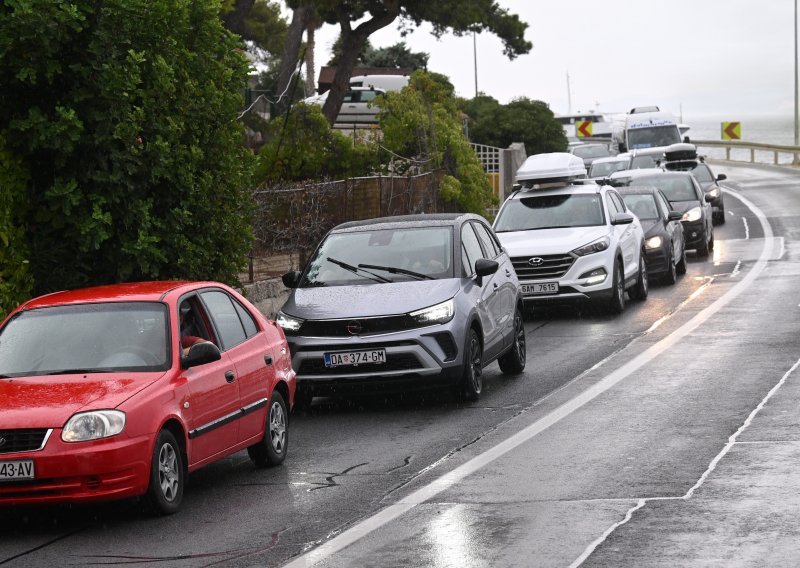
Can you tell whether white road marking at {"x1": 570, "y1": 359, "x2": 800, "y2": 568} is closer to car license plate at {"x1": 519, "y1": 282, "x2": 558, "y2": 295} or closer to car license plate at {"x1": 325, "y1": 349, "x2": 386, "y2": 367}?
car license plate at {"x1": 325, "y1": 349, "x2": 386, "y2": 367}

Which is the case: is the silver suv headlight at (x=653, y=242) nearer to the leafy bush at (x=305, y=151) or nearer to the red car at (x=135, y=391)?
the leafy bush at (x=305, y=151)

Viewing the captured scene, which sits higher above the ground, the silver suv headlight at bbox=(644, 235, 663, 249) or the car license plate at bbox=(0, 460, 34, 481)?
the car license plate at bbox=(0, 460, 34, 481)

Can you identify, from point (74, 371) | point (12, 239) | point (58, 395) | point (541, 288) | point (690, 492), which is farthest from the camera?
point (541, 288)

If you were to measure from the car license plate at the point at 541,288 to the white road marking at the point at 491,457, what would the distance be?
1964mm

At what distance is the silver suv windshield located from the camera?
45.2 feet

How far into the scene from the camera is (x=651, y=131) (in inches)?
2104

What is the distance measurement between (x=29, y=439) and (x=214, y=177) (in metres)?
7.01

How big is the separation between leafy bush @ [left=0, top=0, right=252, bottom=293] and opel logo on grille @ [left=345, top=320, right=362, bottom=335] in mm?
2092

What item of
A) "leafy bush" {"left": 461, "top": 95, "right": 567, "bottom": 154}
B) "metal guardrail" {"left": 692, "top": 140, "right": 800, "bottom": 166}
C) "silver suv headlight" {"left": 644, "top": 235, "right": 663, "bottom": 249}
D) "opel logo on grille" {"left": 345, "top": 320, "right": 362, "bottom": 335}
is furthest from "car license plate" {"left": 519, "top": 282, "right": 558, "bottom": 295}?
"metal guardrail" {"left": 692, "top": 140, "right": 800, "bottom": 166}

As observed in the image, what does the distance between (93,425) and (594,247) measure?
12.8m

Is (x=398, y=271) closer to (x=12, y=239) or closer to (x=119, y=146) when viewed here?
(x=119, y=146)

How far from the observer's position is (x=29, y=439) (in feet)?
27.9

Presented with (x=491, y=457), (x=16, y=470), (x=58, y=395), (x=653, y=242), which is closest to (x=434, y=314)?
(x=491, y=457)

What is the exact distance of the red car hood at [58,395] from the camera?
27.9ft
